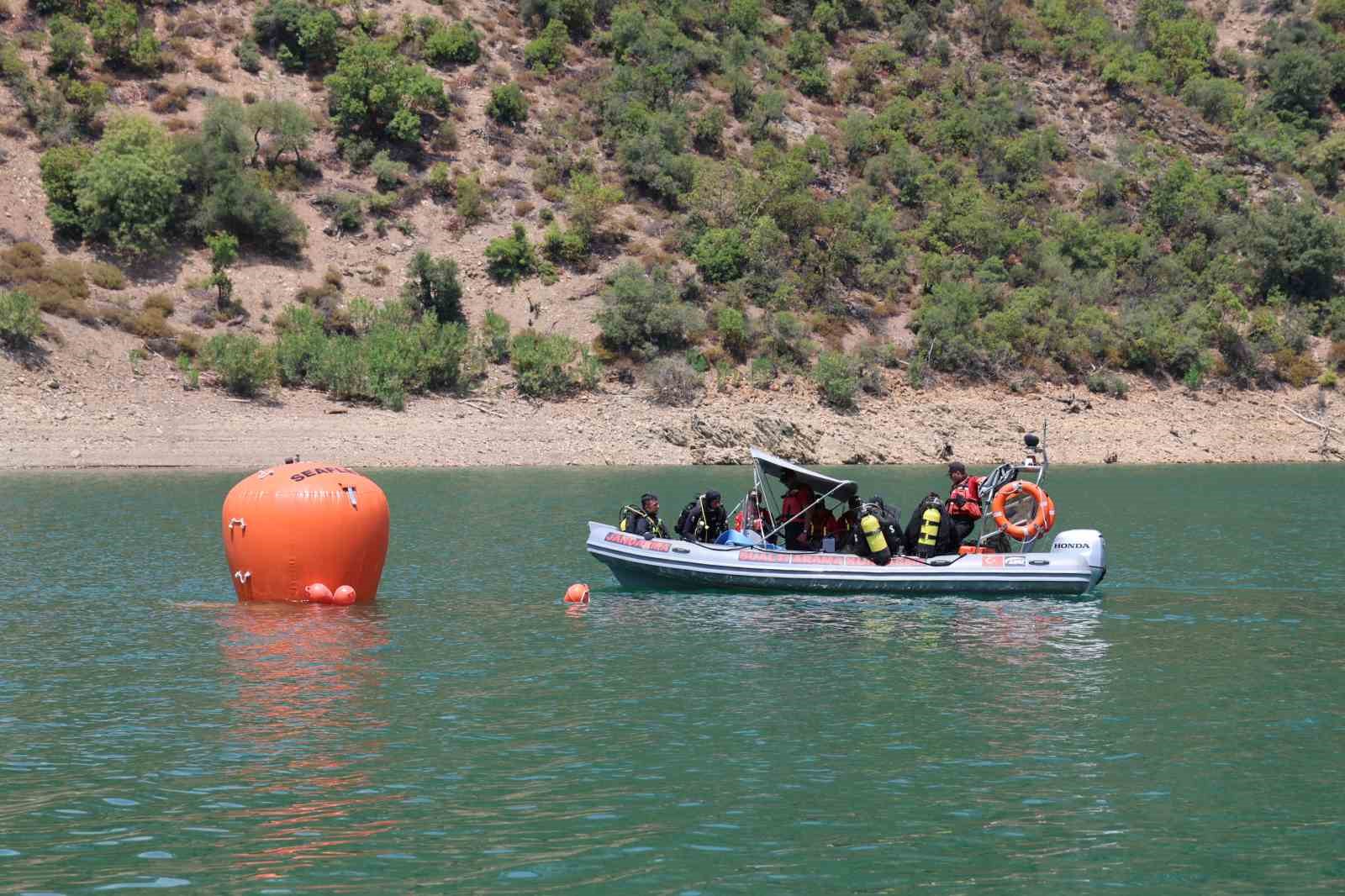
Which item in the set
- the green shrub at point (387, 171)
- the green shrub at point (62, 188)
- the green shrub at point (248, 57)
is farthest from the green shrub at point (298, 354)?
the green shrub at point (248, 57)

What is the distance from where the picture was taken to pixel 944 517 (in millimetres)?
24156

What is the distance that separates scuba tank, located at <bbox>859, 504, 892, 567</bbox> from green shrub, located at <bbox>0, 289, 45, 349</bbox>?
34.1m

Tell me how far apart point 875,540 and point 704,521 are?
10.2 feet

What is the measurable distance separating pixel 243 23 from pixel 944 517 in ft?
173

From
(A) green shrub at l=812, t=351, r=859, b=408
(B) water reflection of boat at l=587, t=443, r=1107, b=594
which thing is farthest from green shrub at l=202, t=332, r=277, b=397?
(B) water reflection of boat at l=587, t=443, r=1107, b=594

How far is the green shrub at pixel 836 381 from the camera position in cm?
5475

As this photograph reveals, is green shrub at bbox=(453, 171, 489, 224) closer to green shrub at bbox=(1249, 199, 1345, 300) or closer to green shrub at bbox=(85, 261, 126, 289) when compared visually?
green shrub at bbox=(85, 261, 126, 289)

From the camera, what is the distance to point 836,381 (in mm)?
54906

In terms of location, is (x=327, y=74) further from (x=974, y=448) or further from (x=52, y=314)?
(x=974, y=448)

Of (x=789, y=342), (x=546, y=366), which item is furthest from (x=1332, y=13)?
(x=546, y=366)

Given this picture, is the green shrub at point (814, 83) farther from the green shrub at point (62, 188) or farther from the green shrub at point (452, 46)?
the green shrub at point (62, 188)

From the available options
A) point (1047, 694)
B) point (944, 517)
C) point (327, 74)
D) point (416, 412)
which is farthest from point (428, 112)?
point (1047, 694)

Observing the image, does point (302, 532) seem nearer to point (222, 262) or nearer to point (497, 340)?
point (497, 340)

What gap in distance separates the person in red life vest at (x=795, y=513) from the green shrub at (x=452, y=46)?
48.8 meters
